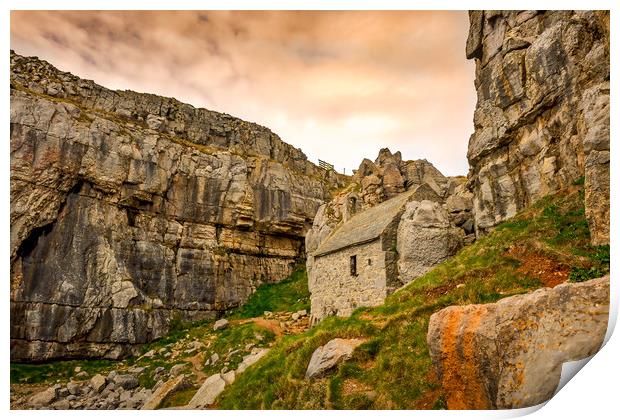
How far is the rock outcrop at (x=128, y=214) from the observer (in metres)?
26.4

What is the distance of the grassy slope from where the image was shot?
977cm

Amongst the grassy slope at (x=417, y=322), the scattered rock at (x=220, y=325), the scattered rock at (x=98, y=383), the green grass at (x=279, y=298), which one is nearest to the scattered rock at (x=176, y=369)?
the scattered rock at (x=98, y=383)

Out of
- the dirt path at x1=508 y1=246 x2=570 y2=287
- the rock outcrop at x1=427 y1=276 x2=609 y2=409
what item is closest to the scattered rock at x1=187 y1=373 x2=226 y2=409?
the rock outcrop at x1=427 y1=276 x2=609 y2=409

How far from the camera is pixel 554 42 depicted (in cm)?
1650

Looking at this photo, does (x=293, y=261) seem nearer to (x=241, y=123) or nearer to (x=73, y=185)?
(x=241, y=123)

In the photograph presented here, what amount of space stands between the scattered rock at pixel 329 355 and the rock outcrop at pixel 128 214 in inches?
828

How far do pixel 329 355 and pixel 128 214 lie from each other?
26.1 metres

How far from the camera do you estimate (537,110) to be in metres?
18.1

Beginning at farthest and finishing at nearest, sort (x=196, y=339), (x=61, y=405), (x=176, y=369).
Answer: (x=196, y=339) → (x=176, y=369) → (x=61, y=405)

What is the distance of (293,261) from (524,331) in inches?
1383

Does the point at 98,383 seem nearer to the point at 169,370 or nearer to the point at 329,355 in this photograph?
the point at 169,370

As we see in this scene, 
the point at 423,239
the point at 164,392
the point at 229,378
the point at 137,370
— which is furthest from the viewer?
the point at 137,370

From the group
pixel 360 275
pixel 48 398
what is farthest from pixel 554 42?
pixel 48 398

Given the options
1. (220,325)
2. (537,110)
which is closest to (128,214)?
(220,325)
